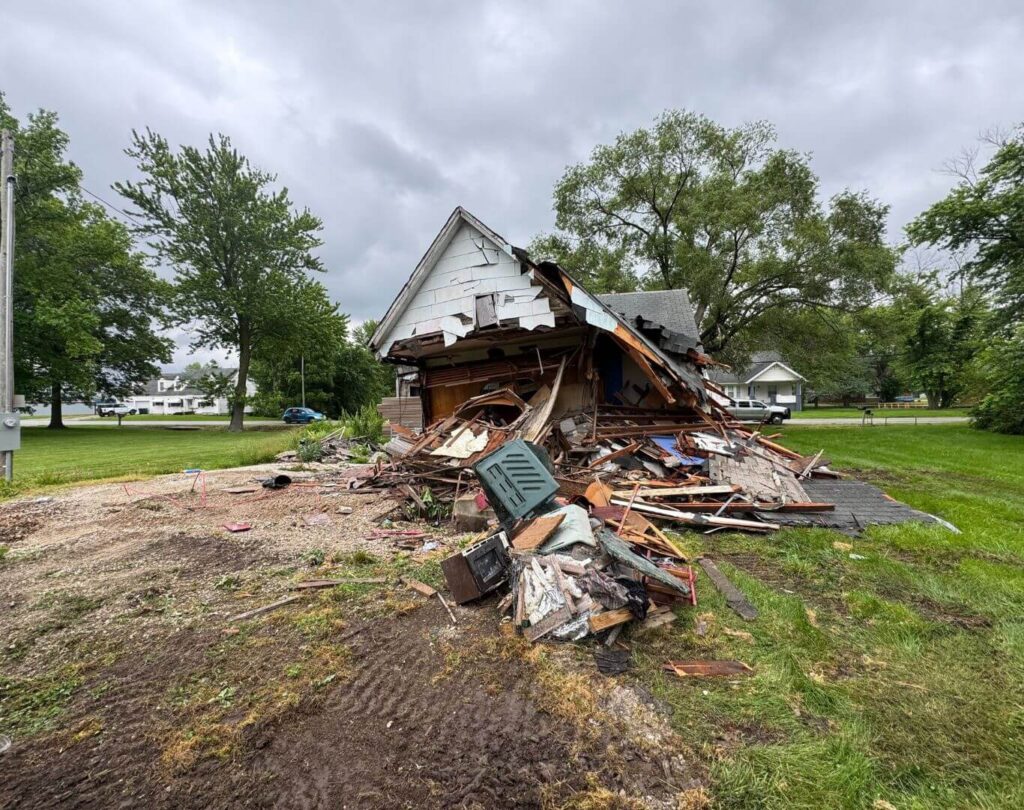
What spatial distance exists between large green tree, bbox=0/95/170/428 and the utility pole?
57.6 feet

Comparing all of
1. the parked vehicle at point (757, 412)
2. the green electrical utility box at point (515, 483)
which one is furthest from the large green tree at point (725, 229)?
the green electrical utility box at point (515, 483)

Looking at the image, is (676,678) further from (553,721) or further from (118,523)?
(118,523)

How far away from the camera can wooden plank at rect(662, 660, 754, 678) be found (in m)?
2.51

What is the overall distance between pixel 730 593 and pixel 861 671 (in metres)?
1.03

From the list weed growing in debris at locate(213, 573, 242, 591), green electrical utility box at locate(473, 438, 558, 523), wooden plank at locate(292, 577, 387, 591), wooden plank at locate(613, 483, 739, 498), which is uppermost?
green electrical utility box at locate(473, 438, 558, 523)

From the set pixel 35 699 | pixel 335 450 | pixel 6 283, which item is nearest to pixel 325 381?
pixel 335 450

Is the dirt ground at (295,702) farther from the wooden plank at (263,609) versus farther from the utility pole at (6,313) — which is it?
the utility pole at (6,313)

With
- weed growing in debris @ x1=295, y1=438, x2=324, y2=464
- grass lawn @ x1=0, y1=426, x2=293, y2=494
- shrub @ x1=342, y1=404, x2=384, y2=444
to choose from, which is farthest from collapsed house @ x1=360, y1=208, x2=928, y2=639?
grass lawn @ x1=0, y1=426, x2=293, y2=494

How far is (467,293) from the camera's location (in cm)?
821

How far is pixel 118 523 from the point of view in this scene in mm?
5824

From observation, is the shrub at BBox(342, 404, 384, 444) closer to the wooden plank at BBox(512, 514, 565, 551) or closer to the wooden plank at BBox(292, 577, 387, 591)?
the wooden plank at BBox(292, 577, 387, 591)

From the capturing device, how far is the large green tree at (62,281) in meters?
21.3

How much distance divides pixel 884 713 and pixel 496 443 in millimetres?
5487

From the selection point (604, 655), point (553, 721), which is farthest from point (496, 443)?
point (553, 721)
